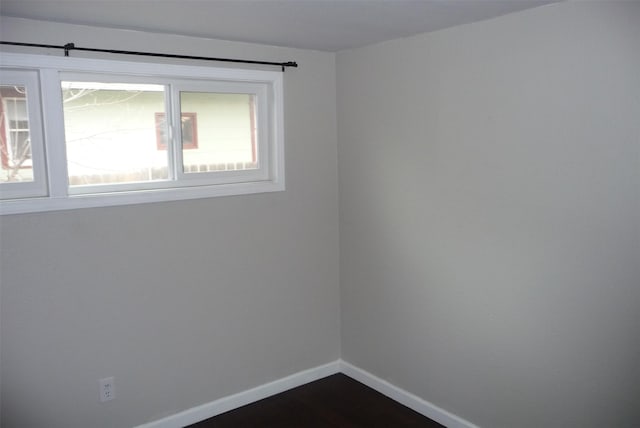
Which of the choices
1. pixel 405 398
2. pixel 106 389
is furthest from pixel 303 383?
pixel 106 389

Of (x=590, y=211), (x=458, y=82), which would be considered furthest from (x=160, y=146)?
(x=590, y=211)

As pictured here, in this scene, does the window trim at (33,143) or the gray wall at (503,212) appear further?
the window trim at (33,143)

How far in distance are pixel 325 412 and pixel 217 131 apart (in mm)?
1878

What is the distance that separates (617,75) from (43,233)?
2.72 m

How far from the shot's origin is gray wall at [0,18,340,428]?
8.57 feet

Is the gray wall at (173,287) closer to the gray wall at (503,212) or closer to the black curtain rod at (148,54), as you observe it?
the black curtain rod at (148,54)

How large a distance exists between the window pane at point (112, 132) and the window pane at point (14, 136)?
0.63ft

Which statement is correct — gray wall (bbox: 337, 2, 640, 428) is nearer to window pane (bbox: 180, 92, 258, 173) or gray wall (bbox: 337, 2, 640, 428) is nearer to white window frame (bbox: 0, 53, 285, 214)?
white window frame (bbox: 0, 53, 285, 214)

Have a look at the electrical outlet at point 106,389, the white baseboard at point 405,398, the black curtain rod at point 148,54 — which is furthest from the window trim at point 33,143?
the white baseboard at point 405,398

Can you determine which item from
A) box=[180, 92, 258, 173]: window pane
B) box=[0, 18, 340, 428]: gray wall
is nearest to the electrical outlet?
box=[0, 18, 340, 428]: gray wall

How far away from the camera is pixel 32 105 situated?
2.57 m

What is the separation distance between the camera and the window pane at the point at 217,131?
3.14 meters

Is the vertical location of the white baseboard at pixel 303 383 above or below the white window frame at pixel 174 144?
below

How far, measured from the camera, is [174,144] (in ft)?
10.0
